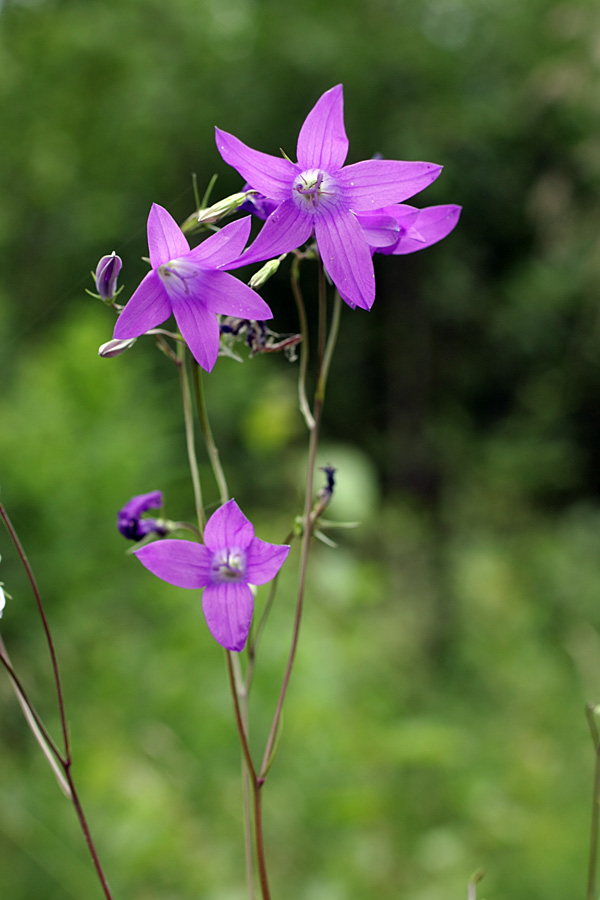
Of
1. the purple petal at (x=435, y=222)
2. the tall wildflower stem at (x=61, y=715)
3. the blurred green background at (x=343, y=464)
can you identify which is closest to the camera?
the tall wildflower stem at (x=61, y=715)

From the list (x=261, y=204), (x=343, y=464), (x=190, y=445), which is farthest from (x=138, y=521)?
(x=343, y=464)

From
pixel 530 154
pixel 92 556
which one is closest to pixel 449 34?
pixel 530 154

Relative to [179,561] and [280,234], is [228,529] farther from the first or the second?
[280,234]

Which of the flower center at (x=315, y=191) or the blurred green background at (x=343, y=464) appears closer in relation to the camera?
the flower center at (x=315, y=191)

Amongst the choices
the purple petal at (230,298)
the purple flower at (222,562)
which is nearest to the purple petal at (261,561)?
the purple flower at (222,562)

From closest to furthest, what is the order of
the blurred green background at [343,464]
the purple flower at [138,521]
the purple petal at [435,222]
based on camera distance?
the purple petal at [435,222], the purple flower at [138,521], the blurred green background at [343,464]

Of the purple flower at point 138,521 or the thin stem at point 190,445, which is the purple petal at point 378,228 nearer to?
the thin stem at point 190,445

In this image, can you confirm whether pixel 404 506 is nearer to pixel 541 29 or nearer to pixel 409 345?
pixel 409 345
